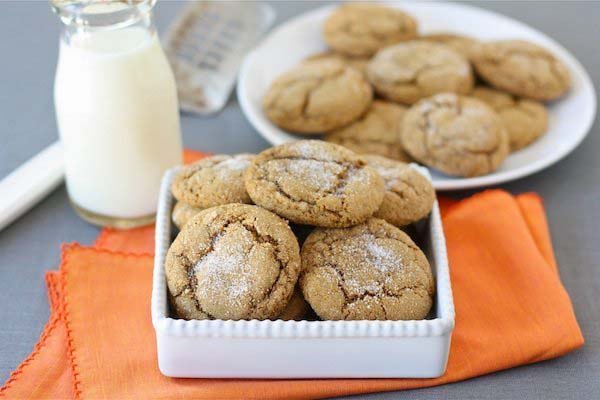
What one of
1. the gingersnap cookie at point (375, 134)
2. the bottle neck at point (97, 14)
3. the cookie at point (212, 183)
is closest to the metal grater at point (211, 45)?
the gingersnap cookie at point (375, 134)

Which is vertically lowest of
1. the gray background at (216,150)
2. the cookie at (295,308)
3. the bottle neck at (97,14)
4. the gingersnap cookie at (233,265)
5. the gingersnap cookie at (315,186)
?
the gray background at (216,150)

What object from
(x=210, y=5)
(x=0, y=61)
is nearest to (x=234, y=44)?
(x=210, y=5)

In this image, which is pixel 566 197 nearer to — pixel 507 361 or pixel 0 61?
pixel 507 361

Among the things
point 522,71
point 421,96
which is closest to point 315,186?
point 421,96

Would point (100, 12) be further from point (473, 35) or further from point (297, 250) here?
point (473, 35)

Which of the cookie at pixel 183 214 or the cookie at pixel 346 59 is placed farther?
the cookie at pixel 346 59

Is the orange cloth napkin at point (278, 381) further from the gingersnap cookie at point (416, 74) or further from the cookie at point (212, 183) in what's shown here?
the gingersnap cookie at point (416, 74)

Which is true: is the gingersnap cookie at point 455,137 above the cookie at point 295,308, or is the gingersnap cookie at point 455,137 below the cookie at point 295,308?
below
